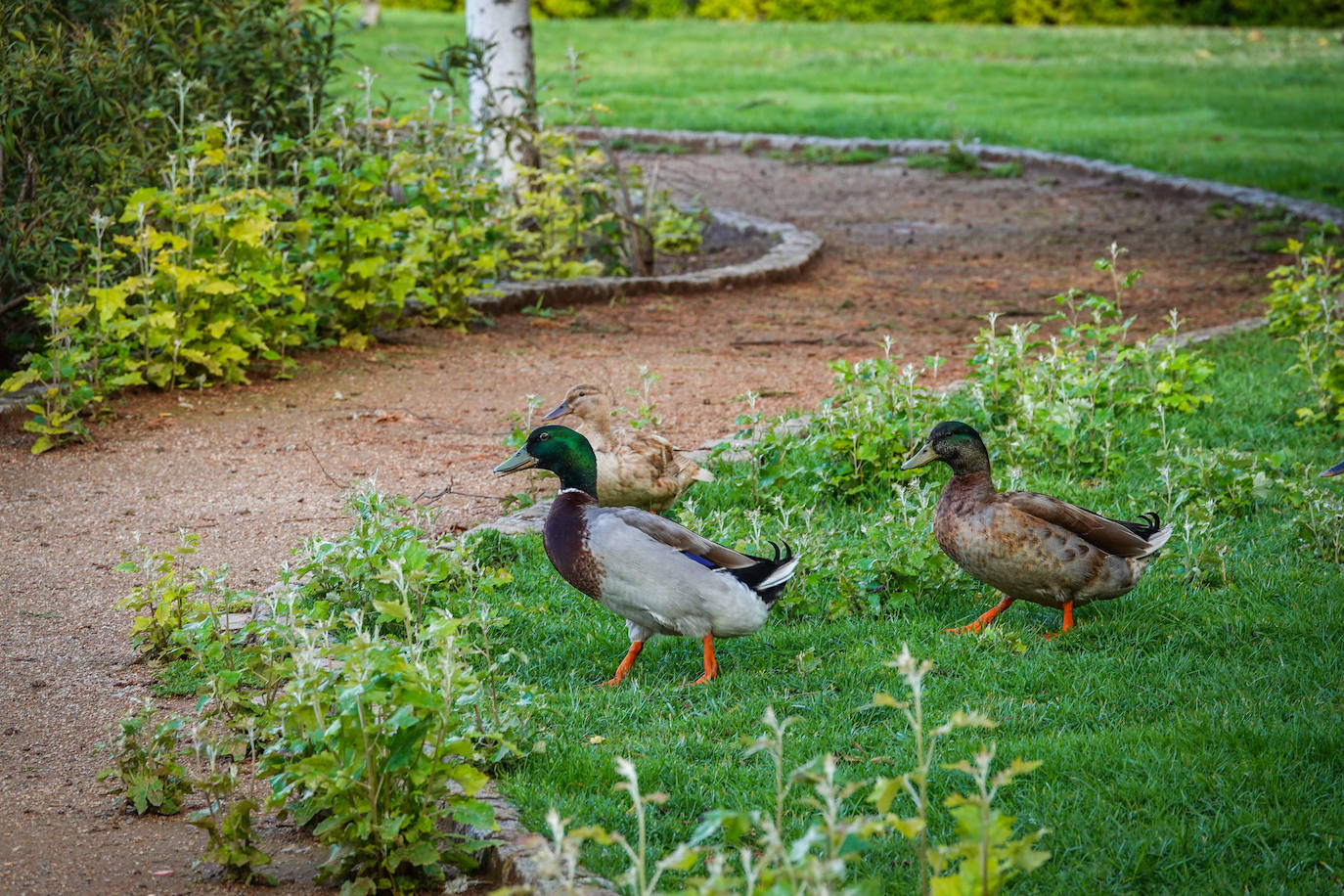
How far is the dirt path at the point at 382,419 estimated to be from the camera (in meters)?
3.56

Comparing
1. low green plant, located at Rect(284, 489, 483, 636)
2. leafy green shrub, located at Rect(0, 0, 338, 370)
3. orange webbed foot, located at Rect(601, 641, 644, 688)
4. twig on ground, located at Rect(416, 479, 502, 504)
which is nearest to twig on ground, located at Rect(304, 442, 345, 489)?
twig on ground, located at Rect(416, 479, 502, 504)

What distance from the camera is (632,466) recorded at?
17.2 feet

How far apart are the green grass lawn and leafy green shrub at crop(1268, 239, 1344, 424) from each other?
5.85 meters

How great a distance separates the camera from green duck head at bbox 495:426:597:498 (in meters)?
4.27

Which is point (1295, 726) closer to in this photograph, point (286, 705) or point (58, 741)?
point (286, 705)

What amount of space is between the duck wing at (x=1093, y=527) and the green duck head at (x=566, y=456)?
132 centimetres

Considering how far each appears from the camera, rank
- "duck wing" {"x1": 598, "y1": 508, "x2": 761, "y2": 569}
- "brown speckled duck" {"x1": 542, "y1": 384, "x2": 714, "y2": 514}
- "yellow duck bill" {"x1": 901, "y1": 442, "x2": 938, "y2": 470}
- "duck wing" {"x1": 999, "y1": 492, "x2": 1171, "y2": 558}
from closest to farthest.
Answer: "duck wing" {"x1": 598, "y1": 508, "x2": 761, "y2": 569} → "duck wing" {"x1": 999, "y1": 492, "x2": 1171, "y2": 558} → "yellow duck bill" {"x1": 901, "y1": 442, "x2": 938, "y2": 470} → "brown speckled duck" {"x1": 542, "y1": 384, "x2": 714, "y2": 514}

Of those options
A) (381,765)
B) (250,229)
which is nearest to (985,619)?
(381,765)

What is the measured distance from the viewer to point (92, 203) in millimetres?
6922

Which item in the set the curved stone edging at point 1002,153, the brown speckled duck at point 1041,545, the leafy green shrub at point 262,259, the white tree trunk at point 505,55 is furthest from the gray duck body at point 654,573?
the curved stone edging at point 1002,153

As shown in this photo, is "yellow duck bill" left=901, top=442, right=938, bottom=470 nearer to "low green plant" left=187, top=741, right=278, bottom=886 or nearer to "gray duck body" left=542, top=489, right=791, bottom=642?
"gray duck body" left=542, top=489, right=791, bottom=642

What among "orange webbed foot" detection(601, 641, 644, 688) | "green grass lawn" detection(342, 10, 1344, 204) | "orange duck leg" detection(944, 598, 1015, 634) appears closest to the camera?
"orange webbed foot" detection(601, 641, 644, 688)

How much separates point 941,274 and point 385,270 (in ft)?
15.4

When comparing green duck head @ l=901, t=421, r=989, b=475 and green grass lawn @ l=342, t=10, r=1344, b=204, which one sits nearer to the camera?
green duck head @ l=901, t=421, r=989, b=475
